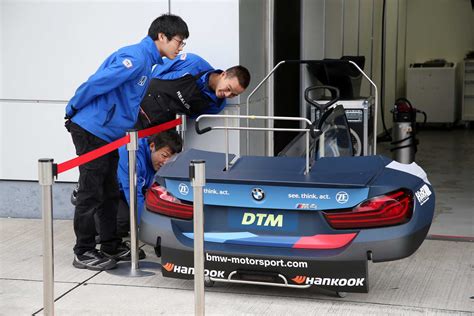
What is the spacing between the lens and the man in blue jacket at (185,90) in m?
6.48

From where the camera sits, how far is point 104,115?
5691 millimetres

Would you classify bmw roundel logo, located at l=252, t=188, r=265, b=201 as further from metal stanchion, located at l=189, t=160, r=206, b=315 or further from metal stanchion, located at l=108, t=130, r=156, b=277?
metal stanchion, located at l=108, t=130, r=156, b=277

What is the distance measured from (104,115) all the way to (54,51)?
189 centimetres

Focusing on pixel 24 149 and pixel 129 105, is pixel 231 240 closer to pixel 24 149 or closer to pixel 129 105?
pixel 129 105

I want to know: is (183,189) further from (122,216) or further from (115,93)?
(122,216)

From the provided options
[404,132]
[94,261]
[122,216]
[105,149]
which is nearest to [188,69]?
[122,216]

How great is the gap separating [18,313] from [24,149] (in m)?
2.78

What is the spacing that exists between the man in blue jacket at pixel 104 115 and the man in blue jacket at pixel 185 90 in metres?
0.68

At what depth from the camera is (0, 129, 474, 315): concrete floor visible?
4.95 meters

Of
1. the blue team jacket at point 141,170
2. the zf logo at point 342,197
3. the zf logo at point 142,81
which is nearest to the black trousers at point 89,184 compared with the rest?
the blue team jacket at point 141,170

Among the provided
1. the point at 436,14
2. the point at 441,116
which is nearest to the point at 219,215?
the point at 441,116

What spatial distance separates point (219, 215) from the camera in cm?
496

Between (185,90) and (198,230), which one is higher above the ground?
(185,90)

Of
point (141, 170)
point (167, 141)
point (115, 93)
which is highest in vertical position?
point (115, 93)
